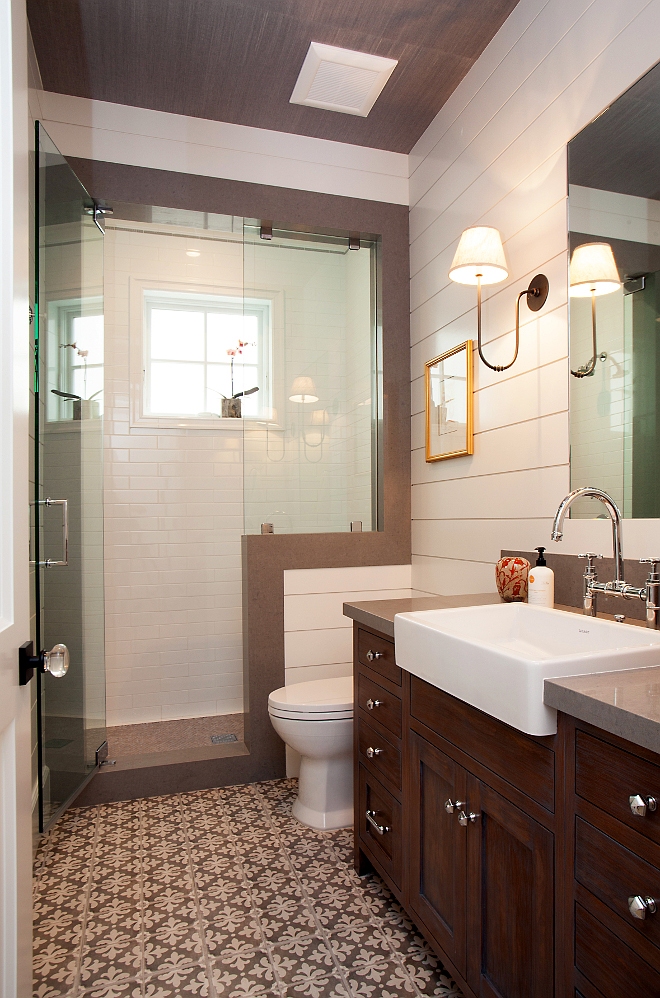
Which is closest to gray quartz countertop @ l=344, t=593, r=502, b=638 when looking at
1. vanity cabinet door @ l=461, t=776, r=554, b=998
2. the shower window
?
vanity cabinet door @ l=461, t=776, r=554, b=998

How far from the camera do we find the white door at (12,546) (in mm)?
957

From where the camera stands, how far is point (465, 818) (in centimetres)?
130

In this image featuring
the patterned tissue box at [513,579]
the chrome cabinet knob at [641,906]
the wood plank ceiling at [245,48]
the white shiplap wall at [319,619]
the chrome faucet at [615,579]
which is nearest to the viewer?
the chrome cabinet knob at [641,906]

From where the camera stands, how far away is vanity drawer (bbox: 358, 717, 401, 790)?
5.61ft

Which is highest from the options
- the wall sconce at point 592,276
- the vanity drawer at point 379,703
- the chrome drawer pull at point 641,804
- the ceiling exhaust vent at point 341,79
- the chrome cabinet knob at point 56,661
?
the ceiling exhaust vent at point 341,79

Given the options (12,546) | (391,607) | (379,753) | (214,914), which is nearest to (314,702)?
(379,753)

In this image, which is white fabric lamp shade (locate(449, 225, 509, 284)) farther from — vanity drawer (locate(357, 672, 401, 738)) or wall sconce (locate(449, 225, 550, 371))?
vanity drawer (locate(357, 672, 401, 738))

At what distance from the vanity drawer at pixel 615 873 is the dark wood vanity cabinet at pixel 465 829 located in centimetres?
7

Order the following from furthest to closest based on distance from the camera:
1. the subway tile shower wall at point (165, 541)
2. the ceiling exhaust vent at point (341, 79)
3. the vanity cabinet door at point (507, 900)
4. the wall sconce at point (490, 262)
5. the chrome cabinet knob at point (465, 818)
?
the subway tile shower wall at point (165, 541), the ceiling exhaust vent at point (341, 79), the wall sconce at point (490, 262), the chrome cabinet knob at point (465, 818), the vanity cabinet door at point (507, 900)

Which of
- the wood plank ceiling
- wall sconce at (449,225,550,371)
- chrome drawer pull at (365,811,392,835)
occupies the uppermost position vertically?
the wood plank ceiling

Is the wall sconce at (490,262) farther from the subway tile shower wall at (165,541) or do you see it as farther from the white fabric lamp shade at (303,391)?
the subway tile shower wall at (165,541)

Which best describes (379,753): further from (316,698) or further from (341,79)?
(341,79)

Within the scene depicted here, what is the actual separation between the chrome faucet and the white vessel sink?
0.07 meters

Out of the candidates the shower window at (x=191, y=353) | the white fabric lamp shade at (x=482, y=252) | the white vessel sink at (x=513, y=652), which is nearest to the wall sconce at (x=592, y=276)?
the white fabric lamp shade at (x=482, y=252)
